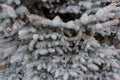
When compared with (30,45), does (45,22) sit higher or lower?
higher

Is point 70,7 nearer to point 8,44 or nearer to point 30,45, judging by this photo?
point 30,45

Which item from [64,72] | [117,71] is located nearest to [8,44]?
[64,72]

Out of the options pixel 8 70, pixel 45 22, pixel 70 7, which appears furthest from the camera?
pixel 8 70

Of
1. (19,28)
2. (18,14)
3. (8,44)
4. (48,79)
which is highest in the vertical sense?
(18,14)

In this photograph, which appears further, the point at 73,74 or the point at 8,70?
the point at 8,70

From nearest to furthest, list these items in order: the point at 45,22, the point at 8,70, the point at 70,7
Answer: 1. the point at 45,22
2. the point at 70,7
3. the point at 8,70

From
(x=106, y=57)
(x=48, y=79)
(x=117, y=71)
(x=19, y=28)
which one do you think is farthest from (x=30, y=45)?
(x=117, y=71)

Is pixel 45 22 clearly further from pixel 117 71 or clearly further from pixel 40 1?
pixel 117 71

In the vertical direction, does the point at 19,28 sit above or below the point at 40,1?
below

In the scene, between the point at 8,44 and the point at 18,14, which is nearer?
the point at 18,14
